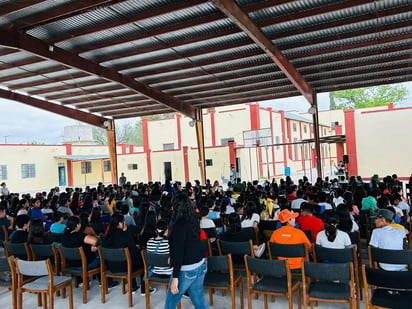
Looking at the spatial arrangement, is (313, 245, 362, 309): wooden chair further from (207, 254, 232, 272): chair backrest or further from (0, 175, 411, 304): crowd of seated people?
(207, 254, 232, 272): chair backrest

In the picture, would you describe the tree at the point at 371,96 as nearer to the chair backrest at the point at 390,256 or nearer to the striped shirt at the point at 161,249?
the chair backrest at the point at 390,256

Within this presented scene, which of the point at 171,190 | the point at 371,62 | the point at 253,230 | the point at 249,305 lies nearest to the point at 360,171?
the point at 371,62

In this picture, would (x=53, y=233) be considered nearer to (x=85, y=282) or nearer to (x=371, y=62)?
(x=85, y=282)

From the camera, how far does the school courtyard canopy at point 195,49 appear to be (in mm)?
7680

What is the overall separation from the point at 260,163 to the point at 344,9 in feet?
57.1

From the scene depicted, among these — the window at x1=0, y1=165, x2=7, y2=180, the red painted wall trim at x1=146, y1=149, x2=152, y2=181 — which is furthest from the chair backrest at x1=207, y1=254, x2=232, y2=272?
the window at x1=0, y1=165, x2=7, y2=180

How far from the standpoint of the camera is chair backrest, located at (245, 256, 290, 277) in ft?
10.9

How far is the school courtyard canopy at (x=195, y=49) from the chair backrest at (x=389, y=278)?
5290 millimetres

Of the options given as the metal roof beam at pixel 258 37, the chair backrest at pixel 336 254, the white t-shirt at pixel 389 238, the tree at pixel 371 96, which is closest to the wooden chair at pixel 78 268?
the chair backrest at pixel 336 254

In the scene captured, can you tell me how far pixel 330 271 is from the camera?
320 centimetres

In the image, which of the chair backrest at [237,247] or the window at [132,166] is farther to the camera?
the window at [132,166]

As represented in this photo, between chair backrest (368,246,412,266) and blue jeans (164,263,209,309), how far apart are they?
1.71 metres

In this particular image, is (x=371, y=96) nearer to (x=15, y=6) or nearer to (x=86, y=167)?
(x=86, y=167)

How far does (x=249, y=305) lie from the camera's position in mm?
3680
